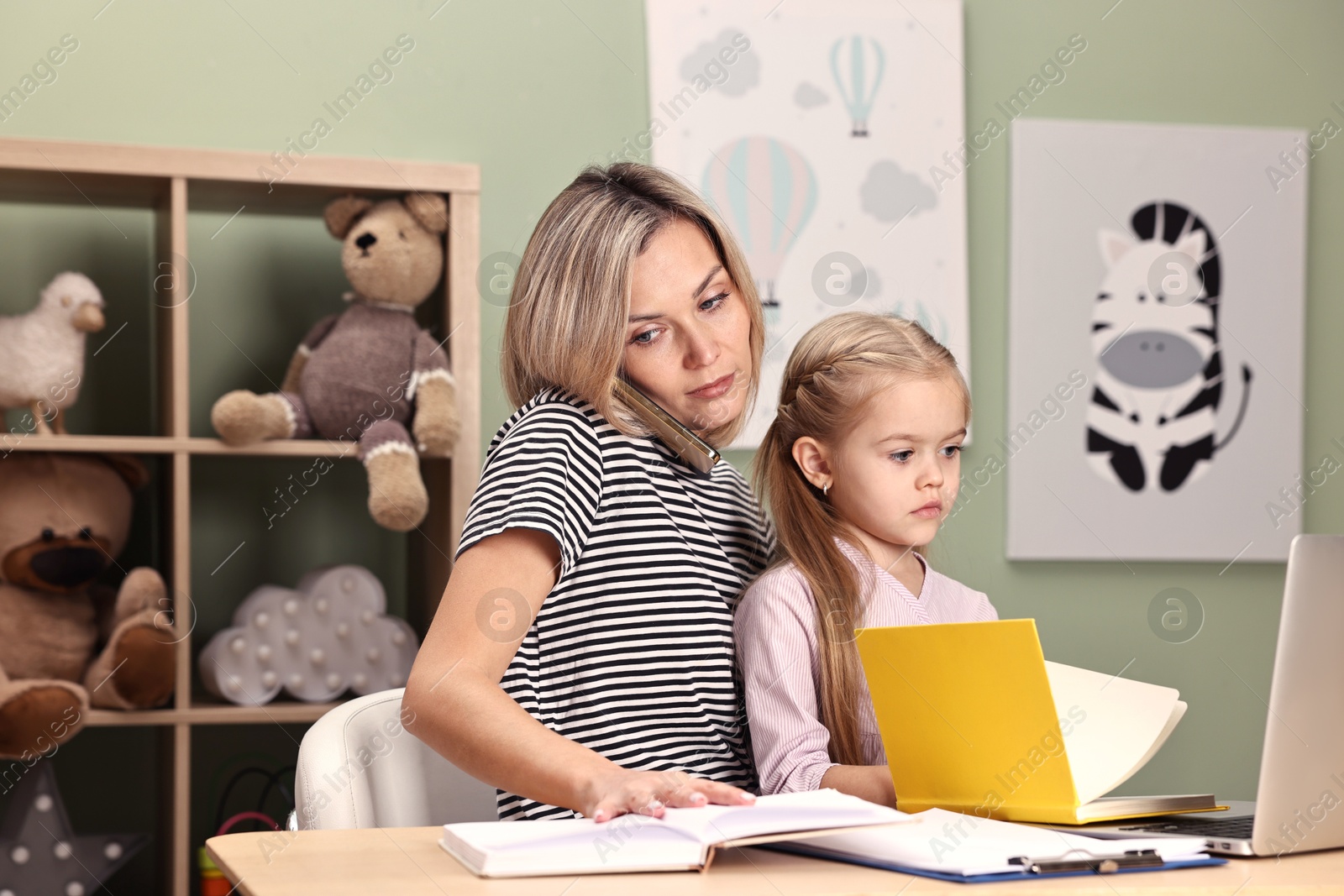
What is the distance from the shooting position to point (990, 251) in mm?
2385

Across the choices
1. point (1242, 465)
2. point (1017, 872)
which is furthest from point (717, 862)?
point (1242, 465)

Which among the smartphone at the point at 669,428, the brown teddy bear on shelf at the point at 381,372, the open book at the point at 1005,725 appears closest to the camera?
the open book at the point at 1005,725

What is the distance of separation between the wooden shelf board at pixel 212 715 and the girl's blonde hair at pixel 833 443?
2.78 feet

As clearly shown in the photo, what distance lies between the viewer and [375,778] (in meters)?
1.09

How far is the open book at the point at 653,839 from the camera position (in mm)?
667

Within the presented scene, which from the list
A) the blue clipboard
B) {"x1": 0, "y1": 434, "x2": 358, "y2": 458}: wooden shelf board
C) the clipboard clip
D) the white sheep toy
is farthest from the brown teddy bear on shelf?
the clipboard clip

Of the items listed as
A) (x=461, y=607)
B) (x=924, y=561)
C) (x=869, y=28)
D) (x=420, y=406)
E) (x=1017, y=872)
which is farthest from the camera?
(x=869, y=28)

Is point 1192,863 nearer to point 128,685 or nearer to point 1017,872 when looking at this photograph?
point 1017,872

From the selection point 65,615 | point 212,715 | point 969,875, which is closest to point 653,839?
point 969,875

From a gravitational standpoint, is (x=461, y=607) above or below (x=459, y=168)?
below

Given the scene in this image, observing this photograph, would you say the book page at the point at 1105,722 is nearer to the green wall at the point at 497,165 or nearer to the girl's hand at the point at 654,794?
the girl's hand at the point at 654,794

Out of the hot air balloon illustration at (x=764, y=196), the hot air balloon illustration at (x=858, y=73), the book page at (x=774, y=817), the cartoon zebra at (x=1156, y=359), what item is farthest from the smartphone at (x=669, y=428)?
the cartoon zebra at (x=1156, y=359)

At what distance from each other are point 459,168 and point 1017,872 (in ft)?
4.87

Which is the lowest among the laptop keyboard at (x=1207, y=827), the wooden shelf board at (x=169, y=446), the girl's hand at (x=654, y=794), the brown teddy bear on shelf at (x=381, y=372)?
the laptop keyboard at (x=1207, y=827)
